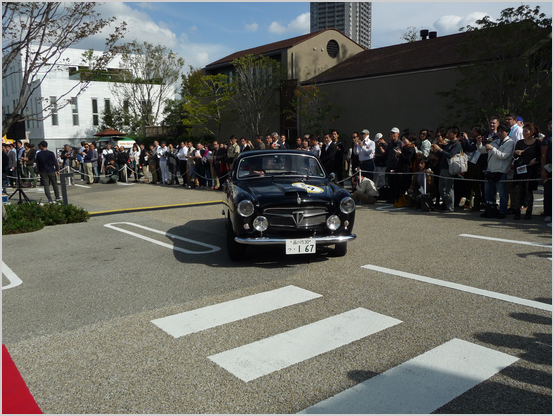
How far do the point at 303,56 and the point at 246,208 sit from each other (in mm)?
29272

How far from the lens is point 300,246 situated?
646 centimetres

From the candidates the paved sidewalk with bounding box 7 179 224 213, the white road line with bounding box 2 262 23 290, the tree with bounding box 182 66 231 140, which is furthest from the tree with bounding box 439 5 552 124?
the tree with bounding box 182 66 231 140

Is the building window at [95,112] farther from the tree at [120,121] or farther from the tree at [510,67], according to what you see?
the tree at [510,67]

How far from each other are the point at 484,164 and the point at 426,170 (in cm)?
129

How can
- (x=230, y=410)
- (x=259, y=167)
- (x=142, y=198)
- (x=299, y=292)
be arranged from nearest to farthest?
(x=230, y=410) < (x=299, y=292) < (x=259, y=167) < (x=142, y=198)

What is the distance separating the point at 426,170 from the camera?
11.5 meters

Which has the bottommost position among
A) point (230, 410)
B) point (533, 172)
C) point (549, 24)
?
point (230, 410)

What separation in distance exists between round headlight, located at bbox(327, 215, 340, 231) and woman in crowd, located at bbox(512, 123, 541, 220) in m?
4.86

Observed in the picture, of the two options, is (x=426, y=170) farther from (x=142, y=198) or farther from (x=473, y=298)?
(x=142, y=198)

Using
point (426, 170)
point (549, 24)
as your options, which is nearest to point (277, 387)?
point (426, 170)

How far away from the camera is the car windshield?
8055 mm

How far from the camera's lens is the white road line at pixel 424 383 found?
3.10 meters

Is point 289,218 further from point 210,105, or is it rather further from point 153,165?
point 210,105

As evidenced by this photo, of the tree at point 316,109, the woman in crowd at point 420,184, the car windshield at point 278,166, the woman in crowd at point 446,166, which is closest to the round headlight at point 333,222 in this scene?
the car windshield at point 278,166
